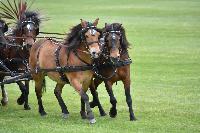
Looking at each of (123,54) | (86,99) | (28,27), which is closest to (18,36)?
(28,27)

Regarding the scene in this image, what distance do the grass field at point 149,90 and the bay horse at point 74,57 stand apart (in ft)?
2.46

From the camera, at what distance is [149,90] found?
57.3 ft

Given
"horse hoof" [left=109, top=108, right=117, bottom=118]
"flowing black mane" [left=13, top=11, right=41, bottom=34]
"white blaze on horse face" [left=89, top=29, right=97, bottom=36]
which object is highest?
"white blaze on horse face" [left=89, top=29, right=97, bottom=36]

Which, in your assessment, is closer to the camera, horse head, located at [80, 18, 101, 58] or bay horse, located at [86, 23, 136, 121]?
horse head, located at [80, 18, 101, 58]

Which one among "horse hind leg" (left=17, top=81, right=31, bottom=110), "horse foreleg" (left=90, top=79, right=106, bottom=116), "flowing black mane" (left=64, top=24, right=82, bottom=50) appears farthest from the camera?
"horse hind leg" (left=17, top=81, right=31, bottom=110)

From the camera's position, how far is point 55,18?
145 ft

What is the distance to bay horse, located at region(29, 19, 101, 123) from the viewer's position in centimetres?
1177

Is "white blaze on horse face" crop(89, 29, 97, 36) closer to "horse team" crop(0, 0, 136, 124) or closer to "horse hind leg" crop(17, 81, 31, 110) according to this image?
"horse team" crop(0, 0, 136, 124)

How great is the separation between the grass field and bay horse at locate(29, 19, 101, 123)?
0.75 meters

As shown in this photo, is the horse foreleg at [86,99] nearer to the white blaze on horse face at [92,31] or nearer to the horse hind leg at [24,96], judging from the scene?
the white blaze on horse face at [92,31]

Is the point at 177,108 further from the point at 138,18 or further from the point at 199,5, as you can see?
the point at 199,5

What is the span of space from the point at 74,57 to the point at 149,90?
563 centimetres

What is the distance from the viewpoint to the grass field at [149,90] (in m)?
11.7

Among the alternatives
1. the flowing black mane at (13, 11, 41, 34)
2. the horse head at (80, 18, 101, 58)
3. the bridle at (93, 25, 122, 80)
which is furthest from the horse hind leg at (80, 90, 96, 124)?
the flowing black mane at (13, 11, 41, 34)
